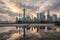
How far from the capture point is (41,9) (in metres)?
3.24

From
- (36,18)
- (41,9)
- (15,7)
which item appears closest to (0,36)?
(15,7)

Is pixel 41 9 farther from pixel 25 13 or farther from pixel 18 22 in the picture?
pixel 18 22

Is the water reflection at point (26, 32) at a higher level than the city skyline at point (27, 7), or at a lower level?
lower

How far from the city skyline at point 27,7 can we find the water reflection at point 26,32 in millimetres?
333

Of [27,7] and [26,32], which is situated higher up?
[27,7]

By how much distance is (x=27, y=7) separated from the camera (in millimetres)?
3279

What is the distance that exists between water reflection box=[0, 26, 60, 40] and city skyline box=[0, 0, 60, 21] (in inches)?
13.1

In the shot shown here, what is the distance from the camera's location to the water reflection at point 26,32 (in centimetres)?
320

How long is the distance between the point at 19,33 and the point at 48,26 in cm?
83

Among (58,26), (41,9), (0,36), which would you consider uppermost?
(41,9)

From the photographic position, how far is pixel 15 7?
3.29 m

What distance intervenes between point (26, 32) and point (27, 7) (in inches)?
27.6

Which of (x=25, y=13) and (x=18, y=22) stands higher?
(x=25, y=13)

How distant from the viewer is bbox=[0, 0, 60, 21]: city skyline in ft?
10.7
